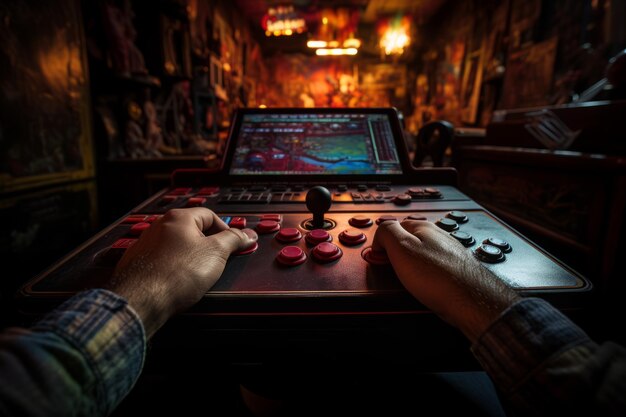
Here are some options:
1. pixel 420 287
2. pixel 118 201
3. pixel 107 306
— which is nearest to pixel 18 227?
pixel 118 201

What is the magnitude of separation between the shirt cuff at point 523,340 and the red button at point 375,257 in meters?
0.21

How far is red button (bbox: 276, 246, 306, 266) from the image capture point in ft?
1.97

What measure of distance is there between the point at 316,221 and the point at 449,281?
38 cm

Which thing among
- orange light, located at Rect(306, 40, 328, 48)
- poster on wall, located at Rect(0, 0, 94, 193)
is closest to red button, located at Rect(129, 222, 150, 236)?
poster on wall, located at Rect(0, 0, 94, 193)

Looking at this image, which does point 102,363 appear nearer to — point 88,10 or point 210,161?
point 210,161

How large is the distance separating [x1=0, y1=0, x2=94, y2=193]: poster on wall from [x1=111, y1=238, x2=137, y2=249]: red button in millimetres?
1470

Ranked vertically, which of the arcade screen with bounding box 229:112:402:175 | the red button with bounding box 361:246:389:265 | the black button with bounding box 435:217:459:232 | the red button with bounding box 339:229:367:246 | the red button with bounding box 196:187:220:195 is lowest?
the red button with bounding box 361:246:389:265

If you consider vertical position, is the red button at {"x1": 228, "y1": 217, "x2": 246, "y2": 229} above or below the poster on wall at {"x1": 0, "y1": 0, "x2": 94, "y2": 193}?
below

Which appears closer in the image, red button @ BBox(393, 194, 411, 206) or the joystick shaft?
the joystick shaft

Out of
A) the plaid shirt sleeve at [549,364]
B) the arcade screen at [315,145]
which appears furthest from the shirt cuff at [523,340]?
the arcade screen at [315,145]

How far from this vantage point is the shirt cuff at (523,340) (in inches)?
15.9

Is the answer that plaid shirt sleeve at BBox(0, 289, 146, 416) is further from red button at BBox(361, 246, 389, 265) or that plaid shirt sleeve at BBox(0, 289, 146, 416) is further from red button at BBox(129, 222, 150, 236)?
red button at BBox(361, 246, 389, 265)

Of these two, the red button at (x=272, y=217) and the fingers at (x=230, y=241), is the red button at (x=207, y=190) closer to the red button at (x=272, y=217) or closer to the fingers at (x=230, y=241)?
the red button at (x=272, y=217)

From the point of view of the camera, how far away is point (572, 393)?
14.4 inches
